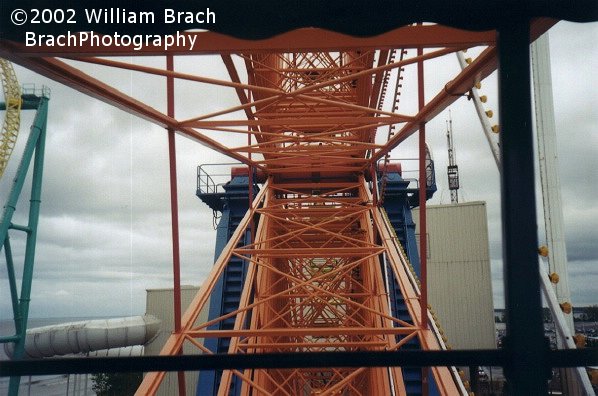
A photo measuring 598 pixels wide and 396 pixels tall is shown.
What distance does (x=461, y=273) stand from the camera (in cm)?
2333

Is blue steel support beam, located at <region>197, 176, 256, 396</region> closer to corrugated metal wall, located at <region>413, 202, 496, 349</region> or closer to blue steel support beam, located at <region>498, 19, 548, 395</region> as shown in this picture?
blue steel support beam, located at <region>498, 19, 548, 395</region>

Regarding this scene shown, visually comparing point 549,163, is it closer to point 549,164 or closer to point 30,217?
point 549,164

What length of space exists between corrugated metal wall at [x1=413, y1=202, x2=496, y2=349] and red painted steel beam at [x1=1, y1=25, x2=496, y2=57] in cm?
1985

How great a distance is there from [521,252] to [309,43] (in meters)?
3.06

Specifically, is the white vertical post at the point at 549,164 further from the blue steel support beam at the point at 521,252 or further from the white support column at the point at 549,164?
the blue steel support beam at the point at 521,252

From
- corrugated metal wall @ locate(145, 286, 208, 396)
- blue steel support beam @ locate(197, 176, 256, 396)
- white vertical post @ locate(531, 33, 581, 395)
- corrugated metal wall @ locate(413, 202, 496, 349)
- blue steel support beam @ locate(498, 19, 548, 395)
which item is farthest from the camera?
corrugated metal wall @ locate(145, 286, 208, 396)

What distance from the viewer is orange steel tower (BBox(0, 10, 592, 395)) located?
445 centimetres

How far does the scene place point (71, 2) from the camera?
1.87m

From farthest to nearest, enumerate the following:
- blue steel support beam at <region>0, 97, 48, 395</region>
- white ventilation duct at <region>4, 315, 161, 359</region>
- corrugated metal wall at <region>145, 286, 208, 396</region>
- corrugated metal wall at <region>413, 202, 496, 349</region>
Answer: corrugated metal wall at <region>145, 286, 208, 396</region> < white ventilation duct at <region>4, 315, 161, 359</region> < corrugated metal wall at <region>413, 202, 496, 349</region> < blue steel support beam at <region>0, 97, 48, 395</region>

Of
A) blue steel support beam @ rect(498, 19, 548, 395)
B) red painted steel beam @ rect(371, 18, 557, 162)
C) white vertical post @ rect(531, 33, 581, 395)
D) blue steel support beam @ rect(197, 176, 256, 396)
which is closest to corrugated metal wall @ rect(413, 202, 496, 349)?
blue steel support beam @ rect(197, 176, 256, 396)

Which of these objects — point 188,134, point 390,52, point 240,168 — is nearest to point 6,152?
point 240,168

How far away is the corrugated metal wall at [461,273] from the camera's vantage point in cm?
2284

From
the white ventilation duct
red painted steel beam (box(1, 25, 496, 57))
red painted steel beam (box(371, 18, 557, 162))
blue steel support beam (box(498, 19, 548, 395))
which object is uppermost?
red painted steel beam (box(1, 25, 496, 57))

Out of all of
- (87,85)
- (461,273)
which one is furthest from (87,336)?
(87,85)
